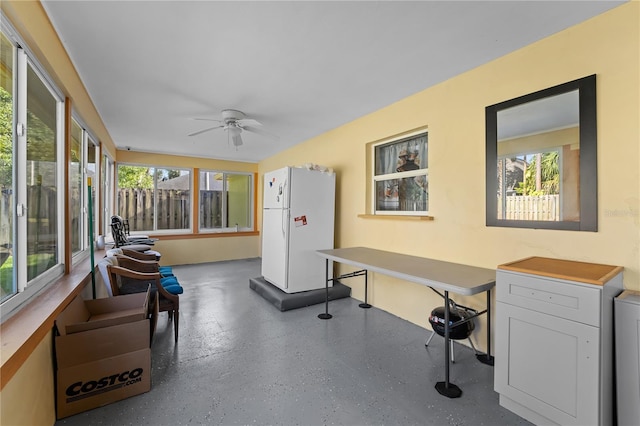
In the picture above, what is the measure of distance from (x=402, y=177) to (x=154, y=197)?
18.7ft

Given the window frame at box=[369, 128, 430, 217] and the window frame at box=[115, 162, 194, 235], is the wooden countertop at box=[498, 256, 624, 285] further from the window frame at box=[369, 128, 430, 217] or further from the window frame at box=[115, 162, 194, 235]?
the window frame at box=[115, 162, 194, 235]

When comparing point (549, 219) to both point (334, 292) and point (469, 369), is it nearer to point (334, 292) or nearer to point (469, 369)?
point (469, 369)

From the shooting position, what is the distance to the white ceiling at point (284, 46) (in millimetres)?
1861

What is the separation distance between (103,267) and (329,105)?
9.74 feet

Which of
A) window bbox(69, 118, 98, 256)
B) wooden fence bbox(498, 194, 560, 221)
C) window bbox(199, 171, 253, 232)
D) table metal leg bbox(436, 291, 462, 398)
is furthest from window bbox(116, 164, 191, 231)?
wooden fence bbox(498, 194, 560, 221)

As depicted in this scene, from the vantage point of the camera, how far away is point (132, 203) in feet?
20.6

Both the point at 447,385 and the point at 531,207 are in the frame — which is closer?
the point at 447,385

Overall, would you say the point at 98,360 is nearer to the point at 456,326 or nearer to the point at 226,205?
the point at 456,326

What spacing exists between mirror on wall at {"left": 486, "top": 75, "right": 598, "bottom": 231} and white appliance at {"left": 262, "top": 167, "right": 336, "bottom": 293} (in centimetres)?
224

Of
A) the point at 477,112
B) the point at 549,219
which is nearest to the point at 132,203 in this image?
the point at 477,112

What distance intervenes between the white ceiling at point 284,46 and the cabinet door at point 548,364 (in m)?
2.00


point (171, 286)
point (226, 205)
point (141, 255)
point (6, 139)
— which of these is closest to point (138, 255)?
point (141, 255)

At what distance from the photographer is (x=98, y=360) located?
6.04 ft

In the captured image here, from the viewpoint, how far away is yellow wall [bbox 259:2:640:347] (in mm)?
1817
